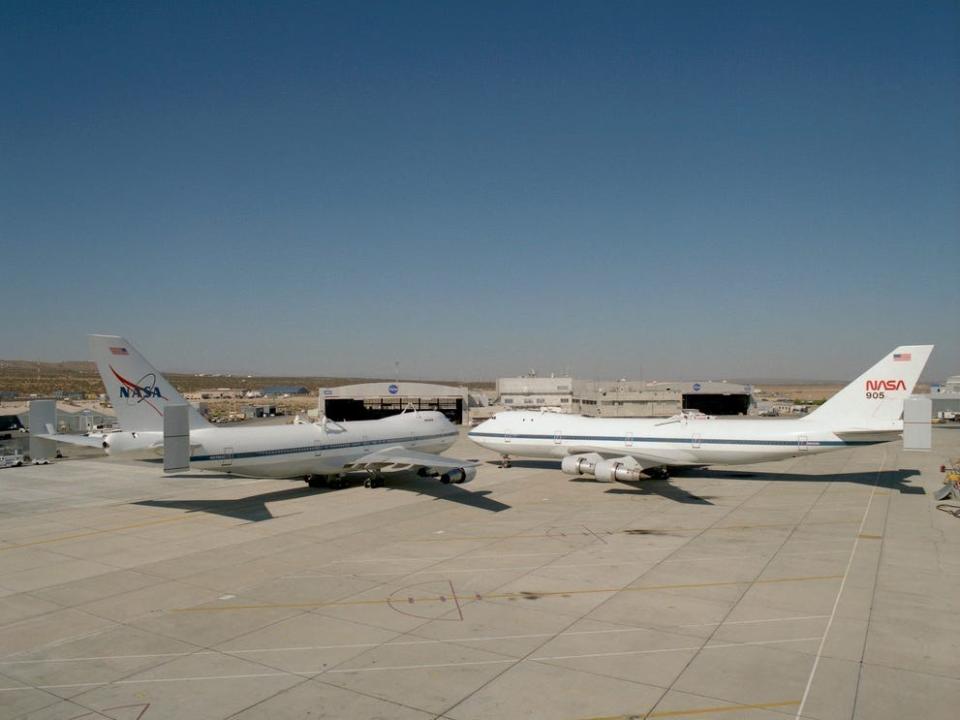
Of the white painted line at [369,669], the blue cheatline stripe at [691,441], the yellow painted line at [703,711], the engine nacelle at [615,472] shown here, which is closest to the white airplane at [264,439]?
the engine nacelle at [615,472]

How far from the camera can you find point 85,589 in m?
20.4

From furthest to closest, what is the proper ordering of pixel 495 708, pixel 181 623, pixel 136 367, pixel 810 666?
1. pixel 136 367
2. pixel 181 623
3. pixel 810 666
4. pixel 495 708

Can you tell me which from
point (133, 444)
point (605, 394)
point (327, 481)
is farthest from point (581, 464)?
point (605, 394)

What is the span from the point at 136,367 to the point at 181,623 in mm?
14909

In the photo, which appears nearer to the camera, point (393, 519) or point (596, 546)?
point (596, 546)

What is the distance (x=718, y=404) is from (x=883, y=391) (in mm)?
88810

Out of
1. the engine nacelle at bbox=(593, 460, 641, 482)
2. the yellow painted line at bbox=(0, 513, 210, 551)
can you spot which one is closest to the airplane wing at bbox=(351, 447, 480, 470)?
the engine nacelle at bbox=(593, 460, 641, 482)

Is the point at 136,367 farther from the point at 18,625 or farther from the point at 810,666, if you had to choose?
the point at 810,666

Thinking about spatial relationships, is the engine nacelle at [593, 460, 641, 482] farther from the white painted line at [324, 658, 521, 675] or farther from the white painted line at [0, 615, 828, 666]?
the white painted line at [324, 658, 521, 675]

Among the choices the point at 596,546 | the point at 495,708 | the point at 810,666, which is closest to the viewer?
the point at 495,708

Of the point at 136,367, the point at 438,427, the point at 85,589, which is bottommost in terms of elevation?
the point at 85,589

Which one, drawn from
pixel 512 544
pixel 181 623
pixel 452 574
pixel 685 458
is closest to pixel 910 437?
pixel 685 458

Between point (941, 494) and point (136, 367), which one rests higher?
point (136, 367)

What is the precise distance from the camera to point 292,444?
3569 centimetres
